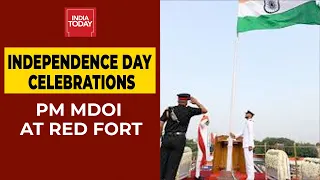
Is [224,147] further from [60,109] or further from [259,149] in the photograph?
[60,109]

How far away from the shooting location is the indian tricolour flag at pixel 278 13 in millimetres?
11031

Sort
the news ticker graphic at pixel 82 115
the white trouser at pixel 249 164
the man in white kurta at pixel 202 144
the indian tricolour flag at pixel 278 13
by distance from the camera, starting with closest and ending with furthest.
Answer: the news ticker graphic at pixel 82 115, the white trouser at pixel 249 164, the man in white kurta at pixel 202 144, the indian tricolour flag at pixel 278 13

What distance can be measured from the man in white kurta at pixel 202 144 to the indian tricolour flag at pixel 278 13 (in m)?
2.20

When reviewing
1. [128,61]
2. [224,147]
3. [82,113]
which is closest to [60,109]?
[82,113]

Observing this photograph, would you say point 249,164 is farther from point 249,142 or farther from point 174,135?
point 174,135

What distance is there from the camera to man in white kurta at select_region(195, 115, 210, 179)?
32.4 feet

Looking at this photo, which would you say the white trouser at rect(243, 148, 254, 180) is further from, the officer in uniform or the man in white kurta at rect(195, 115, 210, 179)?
the officer in uniform

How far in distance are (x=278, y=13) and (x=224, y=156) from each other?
343 cm

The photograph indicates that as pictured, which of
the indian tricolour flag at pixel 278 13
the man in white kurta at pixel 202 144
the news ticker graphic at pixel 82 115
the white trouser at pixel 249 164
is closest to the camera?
the news ticker graphic at pixel 82 115

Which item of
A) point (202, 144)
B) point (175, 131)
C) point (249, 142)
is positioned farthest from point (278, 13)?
point (175, 131)

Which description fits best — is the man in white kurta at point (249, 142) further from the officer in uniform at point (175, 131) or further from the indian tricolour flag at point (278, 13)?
the officer in uniform at point (175, 131)

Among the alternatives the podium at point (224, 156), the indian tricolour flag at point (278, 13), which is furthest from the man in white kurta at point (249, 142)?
the indian tricolour flag at point (278, 13)

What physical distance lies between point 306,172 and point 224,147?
3705mm

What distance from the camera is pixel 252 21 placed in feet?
36.1
